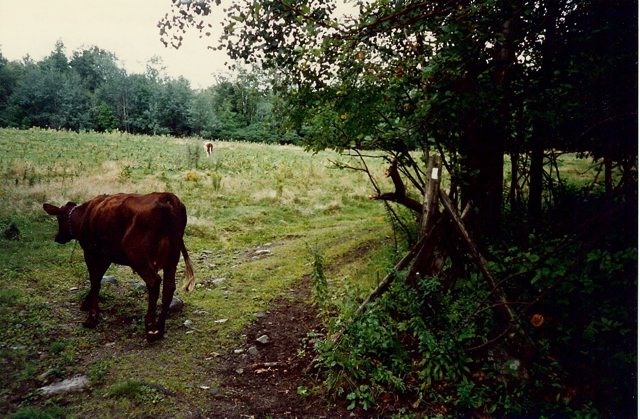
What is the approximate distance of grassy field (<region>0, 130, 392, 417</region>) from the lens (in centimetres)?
377

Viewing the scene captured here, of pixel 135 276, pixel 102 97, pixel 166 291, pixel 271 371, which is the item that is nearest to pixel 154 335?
pixel 166 291

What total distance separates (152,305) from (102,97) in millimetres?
11009

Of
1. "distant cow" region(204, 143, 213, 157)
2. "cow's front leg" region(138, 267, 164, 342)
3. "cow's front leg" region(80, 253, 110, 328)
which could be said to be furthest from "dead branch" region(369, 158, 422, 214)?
"distant cow" region(204, 143, 213, 157)

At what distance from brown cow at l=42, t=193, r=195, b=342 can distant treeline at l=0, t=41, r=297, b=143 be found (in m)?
2.57

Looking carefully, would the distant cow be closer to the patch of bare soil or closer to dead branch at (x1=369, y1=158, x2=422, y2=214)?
the patch of bare soil

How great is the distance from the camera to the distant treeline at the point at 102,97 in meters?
6.92

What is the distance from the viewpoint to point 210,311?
573 cm

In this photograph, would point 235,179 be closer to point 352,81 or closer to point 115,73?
point 115,73

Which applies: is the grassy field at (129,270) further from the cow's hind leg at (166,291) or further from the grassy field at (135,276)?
the cow's hind leg at (166,291)

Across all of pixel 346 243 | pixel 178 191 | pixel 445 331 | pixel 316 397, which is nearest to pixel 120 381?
pixel 316 397

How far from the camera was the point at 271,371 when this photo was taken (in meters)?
4.21

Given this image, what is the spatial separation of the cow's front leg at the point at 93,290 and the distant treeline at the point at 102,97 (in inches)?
135

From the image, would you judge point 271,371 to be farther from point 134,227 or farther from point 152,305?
point 134,227

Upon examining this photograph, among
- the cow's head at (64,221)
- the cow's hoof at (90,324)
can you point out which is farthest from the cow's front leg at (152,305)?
the cow's head at (64,221)
